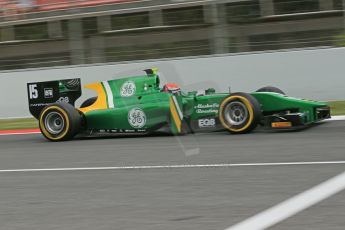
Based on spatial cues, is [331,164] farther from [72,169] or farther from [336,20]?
[336,20]

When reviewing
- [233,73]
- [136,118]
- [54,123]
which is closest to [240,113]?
[136,118]

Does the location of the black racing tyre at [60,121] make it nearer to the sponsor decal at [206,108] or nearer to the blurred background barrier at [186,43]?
the sponsor decal at [206,108]

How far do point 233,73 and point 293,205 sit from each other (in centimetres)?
1132

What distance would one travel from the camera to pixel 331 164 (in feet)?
22.5

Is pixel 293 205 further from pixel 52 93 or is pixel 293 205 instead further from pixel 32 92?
pixel 32 92

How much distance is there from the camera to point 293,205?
5.16m

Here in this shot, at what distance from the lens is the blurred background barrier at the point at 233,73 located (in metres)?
15.3

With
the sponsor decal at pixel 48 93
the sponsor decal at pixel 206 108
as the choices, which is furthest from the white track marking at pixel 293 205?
the sponsor decal at pixel 48 93

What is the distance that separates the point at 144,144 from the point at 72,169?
6.91ft

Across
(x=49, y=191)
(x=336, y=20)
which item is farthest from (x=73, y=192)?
(x=336, y=20)

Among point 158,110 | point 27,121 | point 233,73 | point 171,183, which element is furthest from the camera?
point 27,121

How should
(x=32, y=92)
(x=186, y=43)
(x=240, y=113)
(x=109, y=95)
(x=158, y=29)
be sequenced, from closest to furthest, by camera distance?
1. (x=240, y=113)
2. (x=109, y=95)
3. (x=32, y=92)
4. (x=186, y=43)
5. (x=158, y=29)

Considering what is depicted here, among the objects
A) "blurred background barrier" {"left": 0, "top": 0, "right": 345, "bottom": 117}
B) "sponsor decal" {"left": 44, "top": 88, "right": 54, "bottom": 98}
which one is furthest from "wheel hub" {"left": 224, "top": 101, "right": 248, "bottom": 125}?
"blurred background barrier" {"left": 0, "top": 0, "right": 345, "bottom": 117}

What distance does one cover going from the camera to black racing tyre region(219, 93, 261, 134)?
9727 mm
